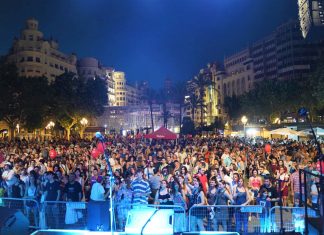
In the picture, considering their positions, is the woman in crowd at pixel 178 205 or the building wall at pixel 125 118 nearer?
the woman in crowd at pixel 178 205

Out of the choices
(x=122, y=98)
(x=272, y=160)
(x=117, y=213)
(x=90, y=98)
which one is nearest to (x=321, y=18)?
(x=272, y=160)

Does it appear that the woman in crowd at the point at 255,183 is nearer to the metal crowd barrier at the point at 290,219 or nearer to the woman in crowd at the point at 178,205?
the metal crowd barrier at the point at 290,219

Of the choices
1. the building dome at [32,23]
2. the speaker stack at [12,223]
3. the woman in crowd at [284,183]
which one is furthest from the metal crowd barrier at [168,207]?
the building dome at [32,23]

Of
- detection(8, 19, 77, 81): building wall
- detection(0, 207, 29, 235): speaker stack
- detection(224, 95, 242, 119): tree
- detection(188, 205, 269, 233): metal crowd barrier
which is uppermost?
detection(8, 19, 77, 81): building wall

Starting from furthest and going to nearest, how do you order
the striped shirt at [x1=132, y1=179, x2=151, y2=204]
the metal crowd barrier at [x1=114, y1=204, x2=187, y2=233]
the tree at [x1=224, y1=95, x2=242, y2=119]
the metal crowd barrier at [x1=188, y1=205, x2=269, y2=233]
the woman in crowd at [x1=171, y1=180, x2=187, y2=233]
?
1. the tree at [x1=224, y1=95, x2=242, y2=119]
2. the striped shirt at [x1=132, y1=179, x2=151, y2=204]
3. the metal crowd barrier at [x1=188, y1=205, x2=269, y2=233]
4. the woman in crowd at [x1=171, y1=180, x2=187, y2=233]
5. the metal crowd barrier at [x1=114, y1=204, x2=187, y2=233]

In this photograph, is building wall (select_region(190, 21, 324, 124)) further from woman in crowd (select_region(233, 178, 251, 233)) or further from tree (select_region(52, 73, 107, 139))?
woman in crowd (select_region(233, 178, 251, 233))

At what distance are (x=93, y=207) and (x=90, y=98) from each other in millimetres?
60157

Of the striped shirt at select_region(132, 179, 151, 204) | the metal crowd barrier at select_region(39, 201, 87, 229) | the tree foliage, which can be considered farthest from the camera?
the tree foliage

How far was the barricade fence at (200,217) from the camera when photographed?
32.2 ft

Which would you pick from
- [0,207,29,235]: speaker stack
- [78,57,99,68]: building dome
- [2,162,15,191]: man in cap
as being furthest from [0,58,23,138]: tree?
[78,57,99,68]: building dome

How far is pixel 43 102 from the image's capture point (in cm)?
5625

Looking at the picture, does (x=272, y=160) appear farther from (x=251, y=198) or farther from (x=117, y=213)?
(x=117, y=213)

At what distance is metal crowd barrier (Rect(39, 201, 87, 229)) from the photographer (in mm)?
10531

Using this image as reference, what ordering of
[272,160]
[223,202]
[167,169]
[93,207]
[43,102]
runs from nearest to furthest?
1. [93,207]
2. [223,202]
3. [167,169]
4. [272,160]
5. [43,102]
